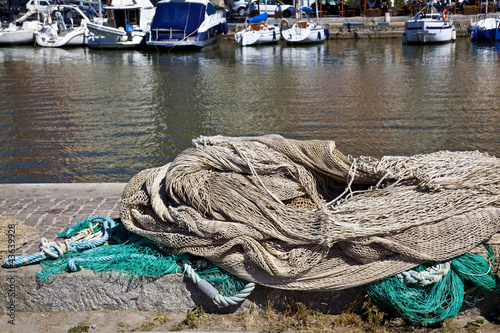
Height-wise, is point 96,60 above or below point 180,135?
above

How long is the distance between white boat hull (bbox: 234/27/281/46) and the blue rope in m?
33.5

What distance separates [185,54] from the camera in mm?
33594

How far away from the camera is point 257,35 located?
38.2 meters

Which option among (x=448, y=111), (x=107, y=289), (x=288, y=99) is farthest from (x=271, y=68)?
(x=107, y=289)

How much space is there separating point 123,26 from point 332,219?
131ft

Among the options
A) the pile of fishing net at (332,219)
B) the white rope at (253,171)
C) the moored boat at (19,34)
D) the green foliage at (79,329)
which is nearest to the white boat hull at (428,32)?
the moored boat at (19,34)

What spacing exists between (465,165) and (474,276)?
37.9 inches

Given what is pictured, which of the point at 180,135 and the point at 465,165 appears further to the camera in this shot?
the point at 180,135

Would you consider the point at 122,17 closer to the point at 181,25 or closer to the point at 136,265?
the point at 181,25

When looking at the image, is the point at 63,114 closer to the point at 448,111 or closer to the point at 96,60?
the point at 448,111

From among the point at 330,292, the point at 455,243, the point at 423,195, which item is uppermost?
the point at 423,195

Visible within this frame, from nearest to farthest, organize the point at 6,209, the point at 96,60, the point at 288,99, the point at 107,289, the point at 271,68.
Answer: the point at 107,289
the point at 6,209
the point at 288,99
the point at 271,68
the point at 96,60

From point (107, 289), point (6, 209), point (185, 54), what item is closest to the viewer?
point (107, 289)

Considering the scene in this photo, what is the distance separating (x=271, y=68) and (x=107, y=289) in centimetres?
2255
